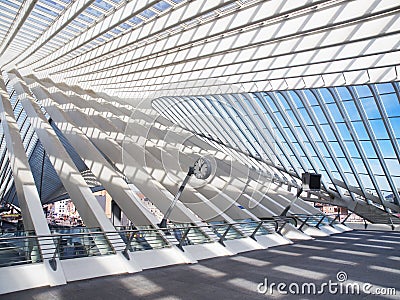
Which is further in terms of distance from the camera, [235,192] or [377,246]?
[377,246]

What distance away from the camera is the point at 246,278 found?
28.0 ft

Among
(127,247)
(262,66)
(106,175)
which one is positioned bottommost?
(127,247)

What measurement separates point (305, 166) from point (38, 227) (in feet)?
53.3

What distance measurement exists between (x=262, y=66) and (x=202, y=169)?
810cm

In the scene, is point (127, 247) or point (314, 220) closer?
point (127, 247)

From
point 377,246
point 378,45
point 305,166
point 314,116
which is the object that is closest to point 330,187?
point 305,166

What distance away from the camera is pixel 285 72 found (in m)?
14.6

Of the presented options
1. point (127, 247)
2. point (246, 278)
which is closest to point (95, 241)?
point (127, 247)

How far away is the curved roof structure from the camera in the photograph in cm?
1018

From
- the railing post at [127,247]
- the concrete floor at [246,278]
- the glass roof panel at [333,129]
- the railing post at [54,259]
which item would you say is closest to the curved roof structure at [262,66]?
the glass roof panel at [333,129]

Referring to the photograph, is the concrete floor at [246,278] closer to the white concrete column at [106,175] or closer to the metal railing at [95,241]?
the metal railing at [95,241]

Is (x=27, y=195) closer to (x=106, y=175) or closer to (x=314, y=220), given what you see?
(x=106, y=175)

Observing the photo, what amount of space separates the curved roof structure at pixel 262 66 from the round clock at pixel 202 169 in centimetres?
112

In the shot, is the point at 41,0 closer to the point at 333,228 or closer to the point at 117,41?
the point at 117,41
